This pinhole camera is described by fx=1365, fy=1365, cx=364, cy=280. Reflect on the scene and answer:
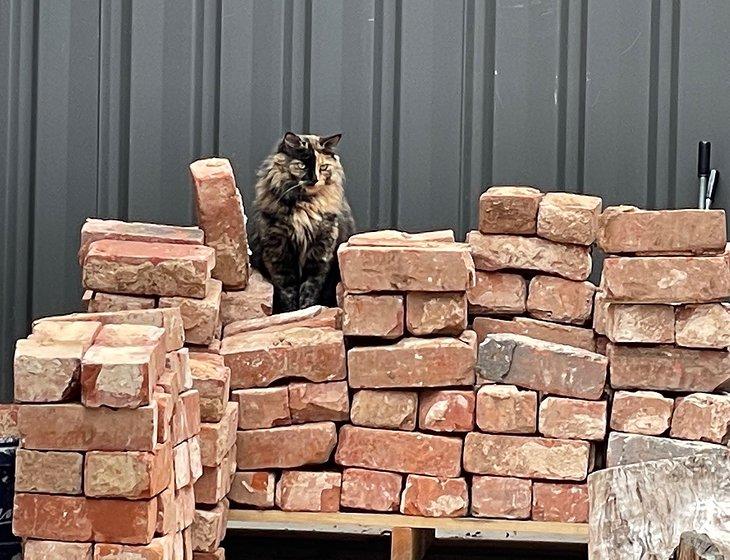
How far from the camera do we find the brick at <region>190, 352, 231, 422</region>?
14.1 feet

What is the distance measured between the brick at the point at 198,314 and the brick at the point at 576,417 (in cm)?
113

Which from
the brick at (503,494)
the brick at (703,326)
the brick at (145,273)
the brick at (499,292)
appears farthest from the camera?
the brick at (499,292)

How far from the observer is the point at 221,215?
477 centimetres

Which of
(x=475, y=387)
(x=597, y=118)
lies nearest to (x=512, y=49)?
(x=597, y=118)

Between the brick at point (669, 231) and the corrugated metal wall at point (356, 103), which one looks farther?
the corrugated metal wall at point (356, 103)

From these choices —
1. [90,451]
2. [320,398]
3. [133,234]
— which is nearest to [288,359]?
[320,398]

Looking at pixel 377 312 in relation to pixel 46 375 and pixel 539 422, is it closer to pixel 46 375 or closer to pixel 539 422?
pixel 539 422

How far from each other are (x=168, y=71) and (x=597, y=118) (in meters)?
1.81

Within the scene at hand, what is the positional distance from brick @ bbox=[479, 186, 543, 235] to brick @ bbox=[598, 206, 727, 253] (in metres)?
0.35

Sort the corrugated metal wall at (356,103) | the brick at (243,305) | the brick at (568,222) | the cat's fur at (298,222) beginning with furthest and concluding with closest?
the corrugated metal wall at (356,103) → the cat's fur at (298,222) → the brick at (243,305) → the brick at (568,222)

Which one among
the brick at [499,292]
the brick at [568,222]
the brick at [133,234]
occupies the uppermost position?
the brick at [568,222]

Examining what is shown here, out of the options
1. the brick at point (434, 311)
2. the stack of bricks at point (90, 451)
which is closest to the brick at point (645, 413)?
the brick at point (434, 311)

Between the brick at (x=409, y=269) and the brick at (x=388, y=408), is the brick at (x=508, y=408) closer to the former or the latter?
the brick at (x=388, y=408)

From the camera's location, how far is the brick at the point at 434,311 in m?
4.55
